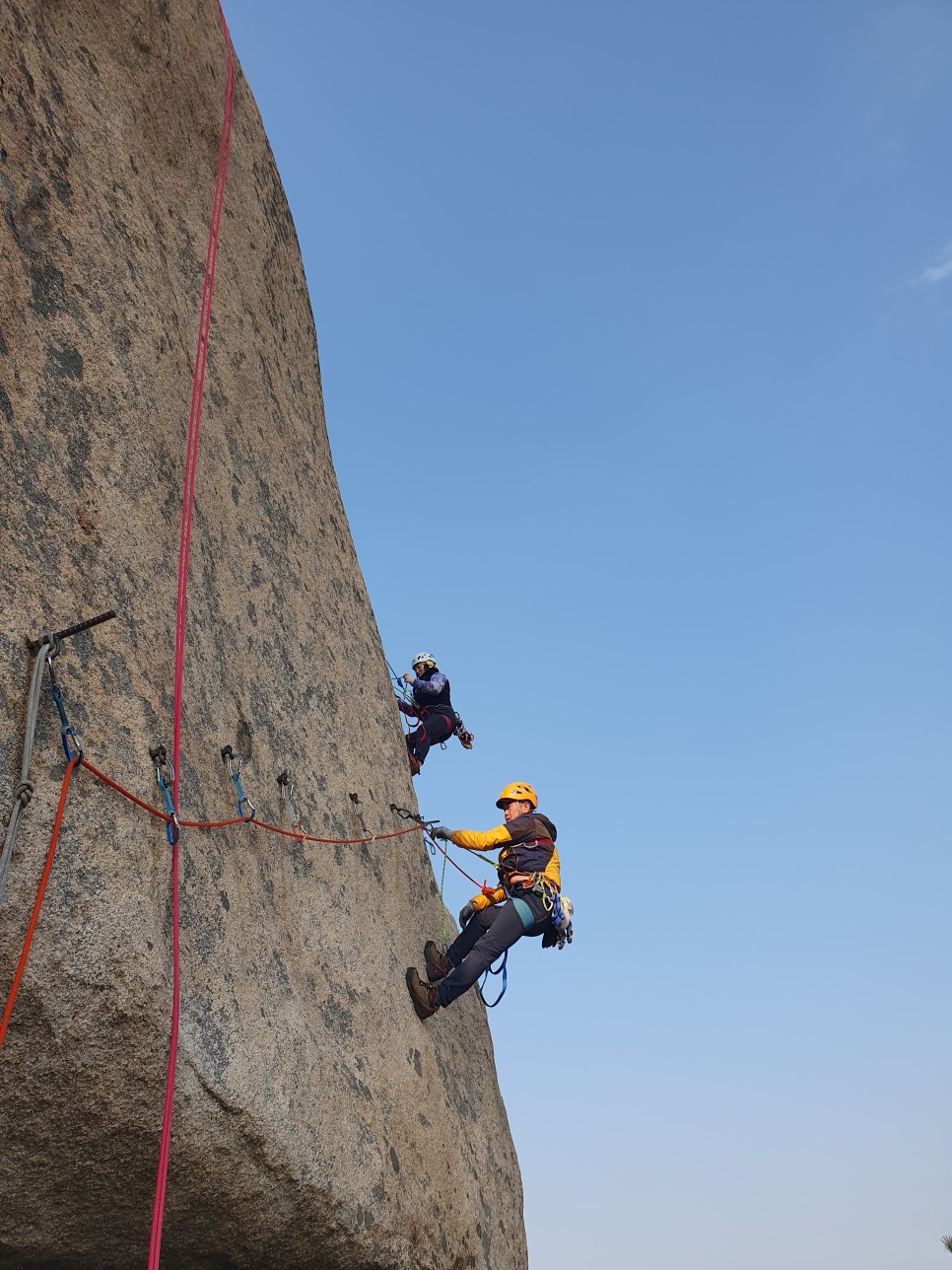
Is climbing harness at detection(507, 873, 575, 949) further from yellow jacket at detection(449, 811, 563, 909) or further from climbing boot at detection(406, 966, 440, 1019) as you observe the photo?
climbing boot at detection(406, 966, 440, 1019)

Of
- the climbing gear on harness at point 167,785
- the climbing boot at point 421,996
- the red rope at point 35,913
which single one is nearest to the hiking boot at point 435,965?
the climbing boot at point 421,996

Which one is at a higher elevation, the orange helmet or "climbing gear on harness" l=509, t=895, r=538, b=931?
the orange helmet

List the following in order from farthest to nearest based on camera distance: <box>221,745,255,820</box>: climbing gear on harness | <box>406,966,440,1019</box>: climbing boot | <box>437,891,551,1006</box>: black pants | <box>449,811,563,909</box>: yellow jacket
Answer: <box>449,811,563,909</box>: yellow jacket < <box>437,891,551,1006</box>: black pants < <box>406,966,440,1019</box>: climbing boot < <box>221,745,255,820</box>: climbing gear on harness

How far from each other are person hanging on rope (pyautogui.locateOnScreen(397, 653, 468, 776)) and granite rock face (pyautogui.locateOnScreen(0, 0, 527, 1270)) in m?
2.45

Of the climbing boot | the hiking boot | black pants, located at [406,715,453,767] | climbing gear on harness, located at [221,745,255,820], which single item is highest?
black pants, located at [406,715,453,767]

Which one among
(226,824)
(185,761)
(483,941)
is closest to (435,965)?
(483,941)

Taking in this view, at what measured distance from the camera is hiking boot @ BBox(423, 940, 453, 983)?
23.6 ft

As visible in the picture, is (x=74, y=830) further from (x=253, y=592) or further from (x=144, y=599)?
(x=253, y=592)

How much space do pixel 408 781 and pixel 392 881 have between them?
Result: 110 centimetres

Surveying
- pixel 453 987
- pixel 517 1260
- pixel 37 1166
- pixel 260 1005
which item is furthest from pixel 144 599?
pixel 517 1260

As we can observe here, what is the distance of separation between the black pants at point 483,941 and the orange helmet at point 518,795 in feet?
2.57

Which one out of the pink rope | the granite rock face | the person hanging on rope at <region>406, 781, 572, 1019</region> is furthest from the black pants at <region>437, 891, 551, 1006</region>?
the pink rope

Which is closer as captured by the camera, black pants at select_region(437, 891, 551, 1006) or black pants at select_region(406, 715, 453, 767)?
black pants at select_region(437, 891, 551, 1006)

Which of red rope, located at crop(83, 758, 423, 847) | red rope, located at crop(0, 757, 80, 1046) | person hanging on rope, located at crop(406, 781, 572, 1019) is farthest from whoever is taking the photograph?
person hanging on rope, located at crop(406, 781, 572, 1019)
